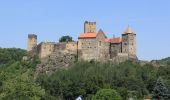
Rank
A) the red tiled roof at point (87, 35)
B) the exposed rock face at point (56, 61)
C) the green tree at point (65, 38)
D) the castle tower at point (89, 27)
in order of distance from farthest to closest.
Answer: the green tree at point (65, 38) → the castle tower at point (89, 27) → the exposed rock face at point (56, 61) → the red tiled roof at point (87, 35)

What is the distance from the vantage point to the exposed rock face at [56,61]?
10412 centimetres

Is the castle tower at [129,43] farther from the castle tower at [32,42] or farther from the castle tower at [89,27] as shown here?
the castle tower at [32,42]

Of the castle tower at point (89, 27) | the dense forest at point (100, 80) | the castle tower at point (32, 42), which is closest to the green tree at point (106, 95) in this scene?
the dense forest at point (100, 80)

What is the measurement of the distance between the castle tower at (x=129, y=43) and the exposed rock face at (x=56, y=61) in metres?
9.74

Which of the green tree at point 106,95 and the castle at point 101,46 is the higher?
the castle at point 101,46

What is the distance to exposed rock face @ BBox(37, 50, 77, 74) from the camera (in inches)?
4099

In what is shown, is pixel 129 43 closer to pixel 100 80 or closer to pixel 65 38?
pixel 100 80

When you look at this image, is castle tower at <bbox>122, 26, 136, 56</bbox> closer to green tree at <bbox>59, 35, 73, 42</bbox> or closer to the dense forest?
the dense forest

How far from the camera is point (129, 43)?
99.8 metres

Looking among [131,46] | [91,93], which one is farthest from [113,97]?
[131,46]

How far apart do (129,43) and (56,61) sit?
15.0 metres

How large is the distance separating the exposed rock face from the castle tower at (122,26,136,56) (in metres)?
9.74

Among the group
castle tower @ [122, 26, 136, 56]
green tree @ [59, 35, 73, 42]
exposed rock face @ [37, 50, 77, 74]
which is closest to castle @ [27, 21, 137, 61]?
castle tower @ [122, 26, 136, 56]

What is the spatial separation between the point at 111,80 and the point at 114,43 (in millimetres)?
7463
